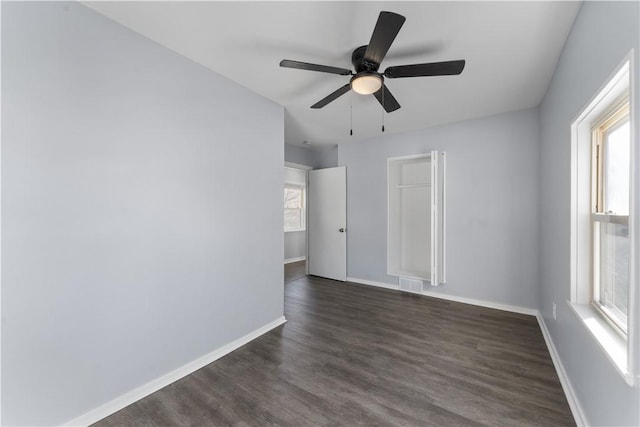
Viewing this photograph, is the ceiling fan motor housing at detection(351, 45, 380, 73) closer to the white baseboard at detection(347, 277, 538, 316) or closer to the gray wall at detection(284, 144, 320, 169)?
the gray wall at detection(284, 144, 320, 169)

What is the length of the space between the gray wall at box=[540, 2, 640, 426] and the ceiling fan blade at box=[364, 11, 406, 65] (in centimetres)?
92

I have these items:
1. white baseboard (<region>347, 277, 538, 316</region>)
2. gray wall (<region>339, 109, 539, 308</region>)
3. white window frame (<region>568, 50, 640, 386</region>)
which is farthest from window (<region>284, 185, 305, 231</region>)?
white window frame (<region>568, 50, 640, 386</region>)

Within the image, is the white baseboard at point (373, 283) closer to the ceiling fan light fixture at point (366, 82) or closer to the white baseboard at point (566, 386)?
the white baseboard at point (566, 386)

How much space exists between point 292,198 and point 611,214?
233 inches

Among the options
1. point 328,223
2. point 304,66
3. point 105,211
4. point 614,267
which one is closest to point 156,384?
point 105,211

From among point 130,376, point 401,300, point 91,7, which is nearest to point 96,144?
point 91,7

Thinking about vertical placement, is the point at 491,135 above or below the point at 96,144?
above

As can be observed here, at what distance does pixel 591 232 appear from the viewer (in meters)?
1.77

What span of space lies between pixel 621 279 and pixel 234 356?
2764 mm

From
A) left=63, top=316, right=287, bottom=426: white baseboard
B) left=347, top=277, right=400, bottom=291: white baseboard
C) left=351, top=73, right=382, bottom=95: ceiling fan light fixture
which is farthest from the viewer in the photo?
left=347, top=277, right=400, bottom=291: white baseboard

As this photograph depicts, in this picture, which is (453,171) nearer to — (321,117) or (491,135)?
(491,135)

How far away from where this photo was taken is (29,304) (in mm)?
1425

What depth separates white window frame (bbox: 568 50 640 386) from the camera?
3.24 ft

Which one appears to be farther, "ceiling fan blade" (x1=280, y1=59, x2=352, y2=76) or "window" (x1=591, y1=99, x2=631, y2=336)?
A: "ceiling fan blade" (x1=280, y1=59, x2=352, y2=76)
